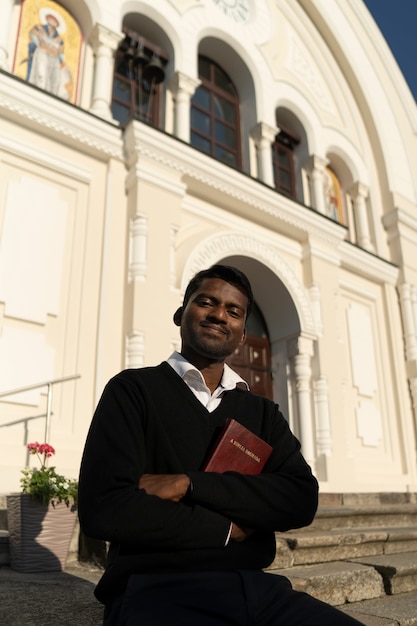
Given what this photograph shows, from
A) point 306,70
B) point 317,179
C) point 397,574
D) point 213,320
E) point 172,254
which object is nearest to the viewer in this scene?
point 213,320

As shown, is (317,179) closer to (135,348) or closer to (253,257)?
(253,257)

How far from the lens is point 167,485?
4.61 feet

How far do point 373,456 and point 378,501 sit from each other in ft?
7.37

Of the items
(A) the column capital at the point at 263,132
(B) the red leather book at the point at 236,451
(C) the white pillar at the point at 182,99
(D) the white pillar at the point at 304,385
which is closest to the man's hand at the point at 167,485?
(B) the red leather book at the point at 236,451

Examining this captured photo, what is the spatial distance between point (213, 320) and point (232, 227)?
20.4ft

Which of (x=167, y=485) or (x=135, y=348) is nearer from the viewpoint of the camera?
(x=167, y=485)

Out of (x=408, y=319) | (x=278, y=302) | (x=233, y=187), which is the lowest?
(x=278, y=302)

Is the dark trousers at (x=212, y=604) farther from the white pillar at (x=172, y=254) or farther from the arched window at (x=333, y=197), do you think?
the arched window at (x=333, y=197)

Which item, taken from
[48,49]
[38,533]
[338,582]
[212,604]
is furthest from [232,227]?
[212,604]

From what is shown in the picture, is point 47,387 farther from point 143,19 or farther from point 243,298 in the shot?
point 143,19

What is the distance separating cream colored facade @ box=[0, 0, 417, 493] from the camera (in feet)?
19.1

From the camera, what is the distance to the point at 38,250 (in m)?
5.89

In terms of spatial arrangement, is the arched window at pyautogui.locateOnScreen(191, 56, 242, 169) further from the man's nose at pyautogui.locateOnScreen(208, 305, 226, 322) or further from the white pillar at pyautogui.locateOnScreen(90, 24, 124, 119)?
the man's nose at pyautogui.locateOnScreen(208, 305, 226, 322)

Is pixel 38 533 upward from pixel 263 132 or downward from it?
downward
